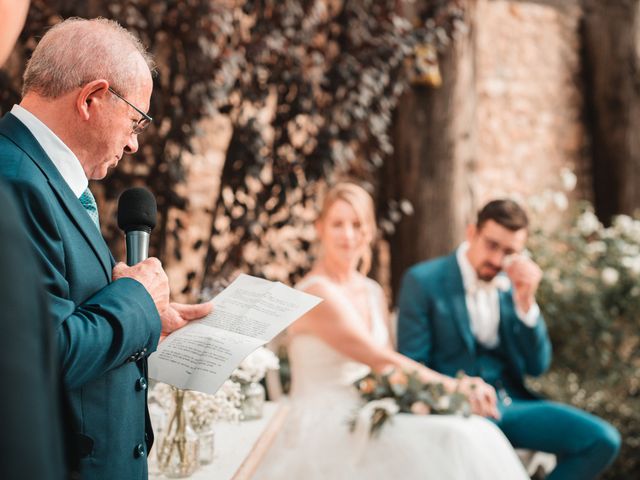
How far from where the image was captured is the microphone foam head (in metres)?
1.68

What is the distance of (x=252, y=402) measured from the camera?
2.59m

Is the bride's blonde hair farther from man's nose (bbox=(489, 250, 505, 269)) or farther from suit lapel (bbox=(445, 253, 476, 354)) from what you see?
man's nose (bbox=(489, 250, 505, 269))

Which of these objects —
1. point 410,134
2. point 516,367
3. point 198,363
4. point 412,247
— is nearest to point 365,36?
point 410,134

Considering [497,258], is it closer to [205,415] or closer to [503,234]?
[503,234]

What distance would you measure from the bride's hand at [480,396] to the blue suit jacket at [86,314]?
77.1 inches

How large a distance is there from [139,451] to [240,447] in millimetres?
749

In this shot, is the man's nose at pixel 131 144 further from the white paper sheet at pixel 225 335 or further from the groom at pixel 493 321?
the groom at pixel 493 321

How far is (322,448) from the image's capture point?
3.11 m

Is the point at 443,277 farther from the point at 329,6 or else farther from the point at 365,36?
the point at 329,6

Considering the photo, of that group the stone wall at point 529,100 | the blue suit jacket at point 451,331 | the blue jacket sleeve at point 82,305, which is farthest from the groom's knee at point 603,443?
the stone wall at point 529,100

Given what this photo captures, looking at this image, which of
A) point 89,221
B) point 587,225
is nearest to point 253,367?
point 89,221

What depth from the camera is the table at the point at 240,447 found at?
2.06m

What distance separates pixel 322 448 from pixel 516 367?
1.07 m

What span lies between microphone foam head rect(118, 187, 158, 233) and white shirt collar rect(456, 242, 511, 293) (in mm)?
2214
